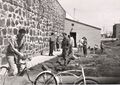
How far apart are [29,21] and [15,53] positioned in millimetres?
6977

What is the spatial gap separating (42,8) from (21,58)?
10580mm

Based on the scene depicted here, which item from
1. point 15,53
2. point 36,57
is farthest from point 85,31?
point 15,53

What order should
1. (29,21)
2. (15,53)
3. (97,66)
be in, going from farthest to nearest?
1. (29,21)
2. (97,66)
3. (15,53)

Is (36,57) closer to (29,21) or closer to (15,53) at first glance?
(29,21)

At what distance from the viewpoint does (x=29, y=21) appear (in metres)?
13.3

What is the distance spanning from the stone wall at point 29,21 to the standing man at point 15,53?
100 inches

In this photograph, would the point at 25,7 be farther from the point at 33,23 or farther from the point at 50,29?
the point at 50,29

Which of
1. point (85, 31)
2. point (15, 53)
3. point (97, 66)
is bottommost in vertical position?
point (97, 66)

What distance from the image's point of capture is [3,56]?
30.3 feet

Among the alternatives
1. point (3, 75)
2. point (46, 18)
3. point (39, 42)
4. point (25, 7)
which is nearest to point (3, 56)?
point (3, 75)

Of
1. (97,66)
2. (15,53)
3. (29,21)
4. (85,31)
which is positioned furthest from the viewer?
(85,31)

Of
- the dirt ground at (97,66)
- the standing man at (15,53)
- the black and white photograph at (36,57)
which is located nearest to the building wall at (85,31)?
the black and white photograph at (36,57)

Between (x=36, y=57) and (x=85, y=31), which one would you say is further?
(x=85, y=31)

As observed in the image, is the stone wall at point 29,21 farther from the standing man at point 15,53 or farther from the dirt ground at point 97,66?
the standing man at point 15,53
